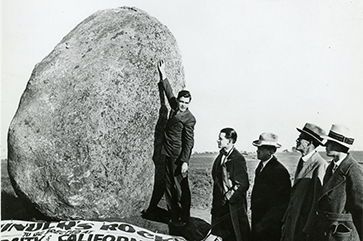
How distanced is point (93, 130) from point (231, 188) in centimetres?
195

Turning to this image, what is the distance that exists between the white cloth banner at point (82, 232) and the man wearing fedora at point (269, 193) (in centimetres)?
110

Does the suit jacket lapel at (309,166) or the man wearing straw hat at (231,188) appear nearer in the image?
the suit jacket lapel at (309,166)

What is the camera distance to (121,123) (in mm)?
5164

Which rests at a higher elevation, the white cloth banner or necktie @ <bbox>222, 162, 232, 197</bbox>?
necktie @ <bbox>222, 162, 232, 197</bbox>

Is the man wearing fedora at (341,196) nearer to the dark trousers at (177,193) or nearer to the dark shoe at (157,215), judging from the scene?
the dark trousers at (177,193)

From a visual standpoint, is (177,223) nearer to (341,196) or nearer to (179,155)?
(179,155)

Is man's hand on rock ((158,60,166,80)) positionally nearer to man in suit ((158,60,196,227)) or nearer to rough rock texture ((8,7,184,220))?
rough rock texture ((8,7,184,220))

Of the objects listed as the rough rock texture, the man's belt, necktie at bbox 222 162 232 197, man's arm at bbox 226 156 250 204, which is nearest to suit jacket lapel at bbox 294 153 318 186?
the man's belt

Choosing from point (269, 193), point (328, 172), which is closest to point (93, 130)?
point (269, 193)

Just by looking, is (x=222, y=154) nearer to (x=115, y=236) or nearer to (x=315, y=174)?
(x=315, y=174)

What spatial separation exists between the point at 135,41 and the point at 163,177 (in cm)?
207

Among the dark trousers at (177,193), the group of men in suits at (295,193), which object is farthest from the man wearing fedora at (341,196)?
the dark trousers at (177,193)

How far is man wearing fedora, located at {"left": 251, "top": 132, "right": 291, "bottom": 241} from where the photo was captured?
4379 mm

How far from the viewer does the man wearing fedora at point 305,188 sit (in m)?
4.29
